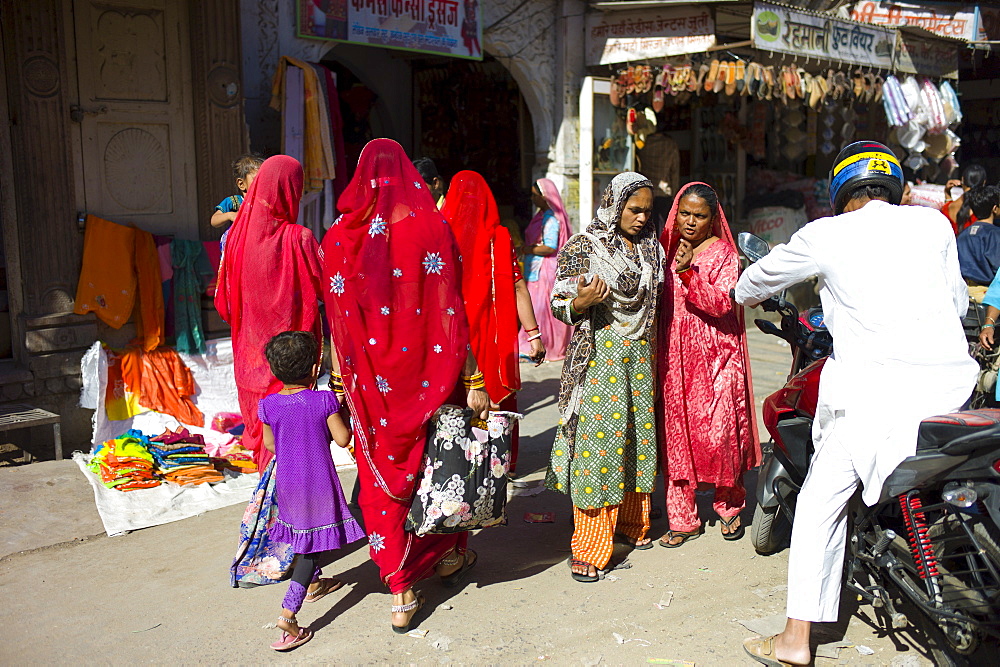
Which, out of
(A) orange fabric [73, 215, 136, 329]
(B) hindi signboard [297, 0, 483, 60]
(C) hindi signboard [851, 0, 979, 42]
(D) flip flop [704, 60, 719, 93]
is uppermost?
(C) hindi signboard [851, 0, 979, 42]

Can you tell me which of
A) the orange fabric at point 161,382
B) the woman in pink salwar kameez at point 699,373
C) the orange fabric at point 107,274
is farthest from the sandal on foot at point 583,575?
the orange fabric at point 107,274

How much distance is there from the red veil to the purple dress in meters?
1.39

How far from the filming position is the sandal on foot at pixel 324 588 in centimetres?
359

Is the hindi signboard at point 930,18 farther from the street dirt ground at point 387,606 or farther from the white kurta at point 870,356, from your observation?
the white kurta at point 870,356

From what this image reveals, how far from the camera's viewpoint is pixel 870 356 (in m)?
2.83

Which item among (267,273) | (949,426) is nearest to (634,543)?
(949,426)

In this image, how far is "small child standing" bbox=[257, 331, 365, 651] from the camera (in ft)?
10.6

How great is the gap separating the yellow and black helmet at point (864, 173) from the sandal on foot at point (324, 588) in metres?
2.38

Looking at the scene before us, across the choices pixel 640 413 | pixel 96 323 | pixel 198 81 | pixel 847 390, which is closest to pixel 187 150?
pixel 198 81

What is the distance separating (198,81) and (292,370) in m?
3.59

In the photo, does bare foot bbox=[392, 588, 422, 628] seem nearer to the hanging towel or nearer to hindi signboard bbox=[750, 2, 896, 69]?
the hanging towel

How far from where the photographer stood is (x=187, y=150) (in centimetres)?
612

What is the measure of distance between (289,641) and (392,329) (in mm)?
1135

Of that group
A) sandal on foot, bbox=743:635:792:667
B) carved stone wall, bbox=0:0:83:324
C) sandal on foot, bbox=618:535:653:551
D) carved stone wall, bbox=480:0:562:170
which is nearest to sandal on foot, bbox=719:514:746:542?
sandal on foot, bbox=618:535:653:551
